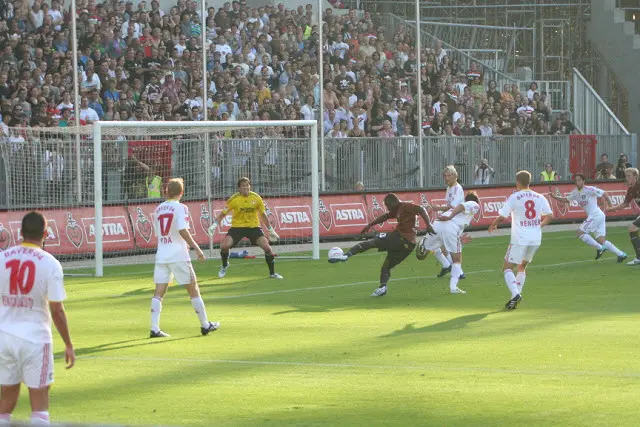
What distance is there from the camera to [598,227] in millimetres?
29594

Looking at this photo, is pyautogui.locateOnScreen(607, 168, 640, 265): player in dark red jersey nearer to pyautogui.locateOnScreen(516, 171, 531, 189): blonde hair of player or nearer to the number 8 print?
the number 8 print

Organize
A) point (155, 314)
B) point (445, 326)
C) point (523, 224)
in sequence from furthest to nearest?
point (523, 224), point (445, 326), point (155, 314)

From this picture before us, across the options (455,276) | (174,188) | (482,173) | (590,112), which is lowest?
(455,276)

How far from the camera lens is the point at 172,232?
1739cm

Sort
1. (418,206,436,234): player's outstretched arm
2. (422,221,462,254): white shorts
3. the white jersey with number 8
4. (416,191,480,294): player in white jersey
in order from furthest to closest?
1. (422,221,462,254): white shorts
2. (416,191,480,294): player in white jersey
3. (418,206,436,234): player's outstretched arm
4. the white jersey with number 8

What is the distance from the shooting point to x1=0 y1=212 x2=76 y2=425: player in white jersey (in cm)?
948

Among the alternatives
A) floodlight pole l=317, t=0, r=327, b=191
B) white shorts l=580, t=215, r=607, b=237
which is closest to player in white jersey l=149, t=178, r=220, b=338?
white shorts l=580, t=215, r=607, b=237

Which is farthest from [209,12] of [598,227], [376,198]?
[598,227]

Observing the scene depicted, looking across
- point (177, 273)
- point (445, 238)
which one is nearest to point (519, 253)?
point (445, 238)

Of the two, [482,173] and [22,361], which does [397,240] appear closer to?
[22,361]

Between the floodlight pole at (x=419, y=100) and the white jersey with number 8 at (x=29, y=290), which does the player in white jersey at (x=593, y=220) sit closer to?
the floodlight pole at (x=419, y=100)

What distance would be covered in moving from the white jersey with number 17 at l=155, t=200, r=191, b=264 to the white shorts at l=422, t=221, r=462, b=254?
7488 millimetres

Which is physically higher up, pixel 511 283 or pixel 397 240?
pixel 397 240

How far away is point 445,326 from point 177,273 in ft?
12.7
